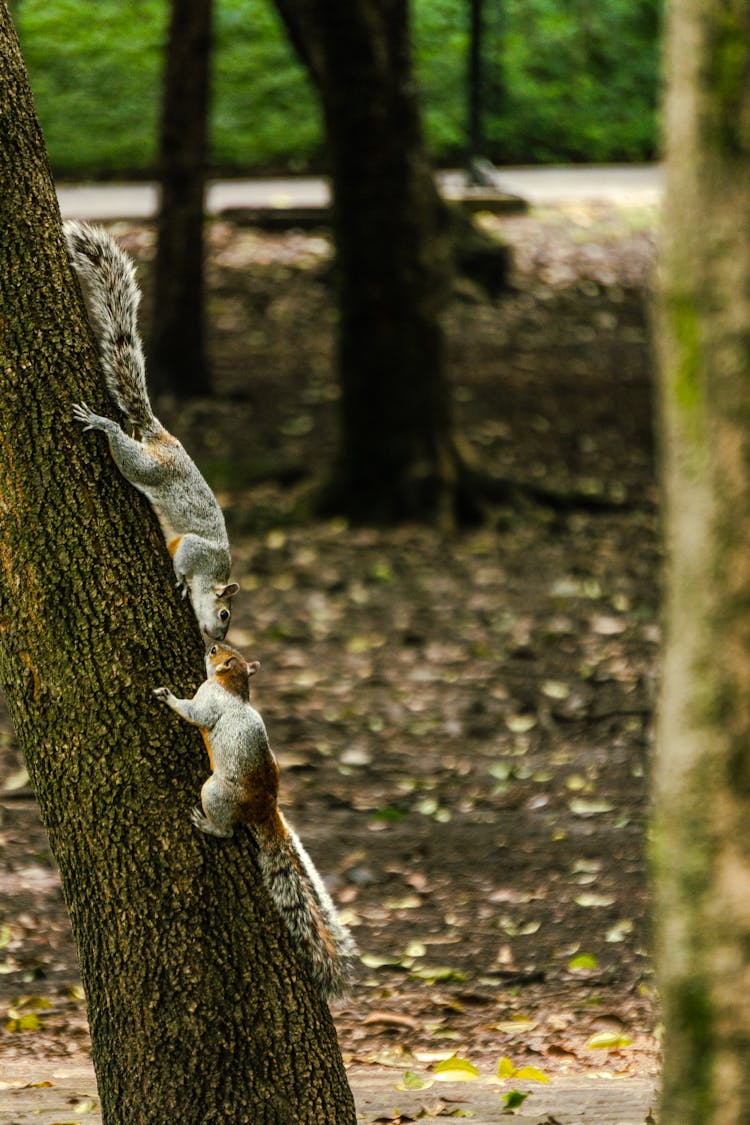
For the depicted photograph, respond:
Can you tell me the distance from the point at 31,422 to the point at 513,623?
211 inches

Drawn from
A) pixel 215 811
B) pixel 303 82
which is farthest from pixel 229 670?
pixel 303 82

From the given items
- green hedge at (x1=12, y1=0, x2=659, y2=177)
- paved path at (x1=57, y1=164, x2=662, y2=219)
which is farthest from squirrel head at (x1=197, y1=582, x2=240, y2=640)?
green hedge at (x1=12, y1=0, x2=659, y2=177)

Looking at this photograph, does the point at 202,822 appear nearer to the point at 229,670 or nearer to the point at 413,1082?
the point at 229,670

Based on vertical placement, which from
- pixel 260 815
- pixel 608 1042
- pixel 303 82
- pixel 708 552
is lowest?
pixel 608 1042

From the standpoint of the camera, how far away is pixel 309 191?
16438mm

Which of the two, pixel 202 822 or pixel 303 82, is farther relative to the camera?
pixel 303 82

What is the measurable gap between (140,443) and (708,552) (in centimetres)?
188

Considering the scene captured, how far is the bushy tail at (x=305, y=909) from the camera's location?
120 inches

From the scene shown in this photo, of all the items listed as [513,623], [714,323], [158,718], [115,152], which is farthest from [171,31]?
[714,323]

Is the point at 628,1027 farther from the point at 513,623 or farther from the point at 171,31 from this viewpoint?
the point at 171,31

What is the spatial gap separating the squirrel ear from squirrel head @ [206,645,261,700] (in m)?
0.25

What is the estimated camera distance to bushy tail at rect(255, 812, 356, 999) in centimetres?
304

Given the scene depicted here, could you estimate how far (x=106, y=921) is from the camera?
2889mm

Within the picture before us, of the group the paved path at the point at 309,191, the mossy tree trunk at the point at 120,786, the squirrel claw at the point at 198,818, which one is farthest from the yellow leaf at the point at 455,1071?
the paved path at the point at 309,191
